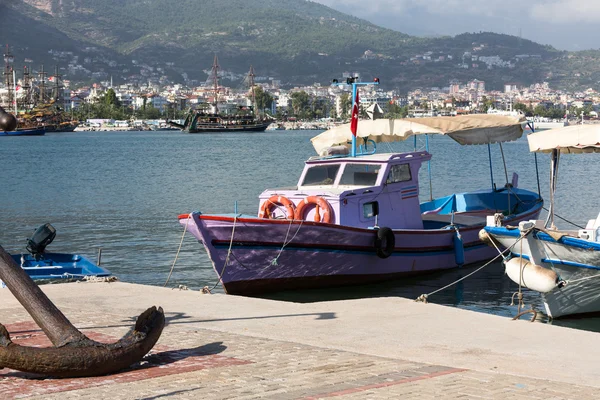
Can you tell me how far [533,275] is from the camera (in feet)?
46.6

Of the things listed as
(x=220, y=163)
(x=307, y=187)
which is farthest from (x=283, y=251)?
(x=220, y=163)

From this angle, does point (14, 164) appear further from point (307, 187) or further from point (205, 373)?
point (205, 373)

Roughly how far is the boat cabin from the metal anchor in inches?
381

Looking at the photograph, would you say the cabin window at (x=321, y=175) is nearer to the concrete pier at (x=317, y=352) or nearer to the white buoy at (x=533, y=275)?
the white buoy at (x=533, y=275)

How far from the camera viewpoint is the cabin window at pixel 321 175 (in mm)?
18797

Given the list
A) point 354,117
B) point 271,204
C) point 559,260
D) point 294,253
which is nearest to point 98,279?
point 294,253

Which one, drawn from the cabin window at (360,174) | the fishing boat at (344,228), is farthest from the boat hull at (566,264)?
the cabin window at (360,174)

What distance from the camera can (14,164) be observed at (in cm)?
8031

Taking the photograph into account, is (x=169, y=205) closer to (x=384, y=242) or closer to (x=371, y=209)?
(x=371, y=209)

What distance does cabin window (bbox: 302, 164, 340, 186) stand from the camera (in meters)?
18.8

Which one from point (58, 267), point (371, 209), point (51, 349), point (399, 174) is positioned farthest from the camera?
point (399, 174)

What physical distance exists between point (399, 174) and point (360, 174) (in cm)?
95

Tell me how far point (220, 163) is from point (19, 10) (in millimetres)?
69938

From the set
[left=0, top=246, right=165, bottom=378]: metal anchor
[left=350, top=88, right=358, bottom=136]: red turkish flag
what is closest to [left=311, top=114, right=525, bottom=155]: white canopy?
[left=350, top=88, right=358, bottom=136]: red turkish flag
